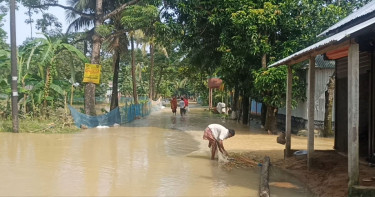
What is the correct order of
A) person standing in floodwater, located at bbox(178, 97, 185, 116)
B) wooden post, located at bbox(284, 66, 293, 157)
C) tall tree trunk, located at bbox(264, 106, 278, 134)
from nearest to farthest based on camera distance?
wooden post, located at bbox(284, 66, 293, 157) → tall tree trunk, located at bbox(264, 106, 278, 134) → person standing in floodwater, located at bbox(178, 97, 185, 116)

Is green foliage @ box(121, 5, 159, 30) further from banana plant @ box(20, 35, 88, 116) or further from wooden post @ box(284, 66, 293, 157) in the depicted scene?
wooden post @ box(284, 66, 293, 157)

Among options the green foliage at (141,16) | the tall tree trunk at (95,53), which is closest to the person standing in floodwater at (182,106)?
the tall tree trunk at (95,53)

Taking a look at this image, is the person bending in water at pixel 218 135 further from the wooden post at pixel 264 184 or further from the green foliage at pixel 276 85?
the green foliage at pixel 276 85

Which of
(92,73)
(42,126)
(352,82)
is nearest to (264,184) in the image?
(352,82)

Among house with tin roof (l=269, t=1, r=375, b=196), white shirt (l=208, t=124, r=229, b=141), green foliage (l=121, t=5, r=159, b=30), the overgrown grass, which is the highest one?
green foliage (l=121, t=5, r=159, b=30)

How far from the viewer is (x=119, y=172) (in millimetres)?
9031

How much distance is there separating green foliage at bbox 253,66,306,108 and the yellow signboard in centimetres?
937

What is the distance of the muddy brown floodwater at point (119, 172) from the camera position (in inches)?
290

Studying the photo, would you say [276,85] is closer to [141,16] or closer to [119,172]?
[141,16]

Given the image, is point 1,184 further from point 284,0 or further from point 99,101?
point 99,101

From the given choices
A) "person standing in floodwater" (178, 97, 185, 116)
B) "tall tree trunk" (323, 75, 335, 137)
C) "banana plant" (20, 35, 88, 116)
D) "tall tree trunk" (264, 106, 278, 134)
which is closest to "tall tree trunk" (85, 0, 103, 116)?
"banana plant" (20, 35, 88, 116)

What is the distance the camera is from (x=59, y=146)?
12.9 meters

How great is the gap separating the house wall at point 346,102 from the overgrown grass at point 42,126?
467 inches

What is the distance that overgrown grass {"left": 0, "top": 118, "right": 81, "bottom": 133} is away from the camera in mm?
16562
